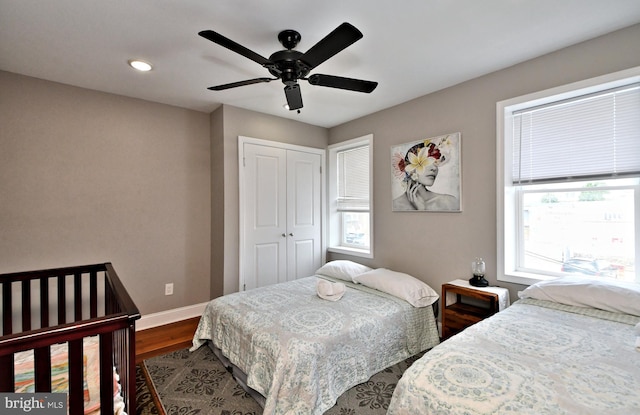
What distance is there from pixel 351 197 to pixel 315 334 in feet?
7.90

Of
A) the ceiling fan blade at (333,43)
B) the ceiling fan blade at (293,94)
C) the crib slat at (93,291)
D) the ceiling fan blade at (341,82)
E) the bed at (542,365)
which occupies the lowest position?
the bed at (542,365)

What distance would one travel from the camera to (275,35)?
1981 millimetres

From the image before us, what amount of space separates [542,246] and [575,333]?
1.07 meters

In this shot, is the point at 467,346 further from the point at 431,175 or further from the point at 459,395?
the point at 431,175

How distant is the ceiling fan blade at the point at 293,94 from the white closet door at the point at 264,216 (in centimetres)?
142

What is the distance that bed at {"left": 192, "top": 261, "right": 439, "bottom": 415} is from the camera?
1.74 m

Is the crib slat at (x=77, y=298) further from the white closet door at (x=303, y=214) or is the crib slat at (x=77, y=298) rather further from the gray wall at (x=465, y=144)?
the gray wall at (x=465, y=144)

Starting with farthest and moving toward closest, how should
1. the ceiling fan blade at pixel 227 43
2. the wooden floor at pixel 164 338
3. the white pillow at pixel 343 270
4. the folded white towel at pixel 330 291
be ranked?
the white pillow at pixel 343 270
the wooden floor at pixel 164 338
the folded white towel at pixel 330 291
the ceiling fan blade at pixel 227 43

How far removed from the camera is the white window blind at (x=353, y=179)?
3.83 meters

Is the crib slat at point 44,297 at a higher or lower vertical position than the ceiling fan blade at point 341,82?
lower

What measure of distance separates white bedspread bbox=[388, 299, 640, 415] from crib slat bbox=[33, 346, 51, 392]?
54.4 inches

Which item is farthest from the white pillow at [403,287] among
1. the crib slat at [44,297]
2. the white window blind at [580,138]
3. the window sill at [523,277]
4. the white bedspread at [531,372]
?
the crib slat at [44,297]

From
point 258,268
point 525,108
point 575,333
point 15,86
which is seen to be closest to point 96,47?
point 15,86

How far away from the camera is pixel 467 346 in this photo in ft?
4.75
